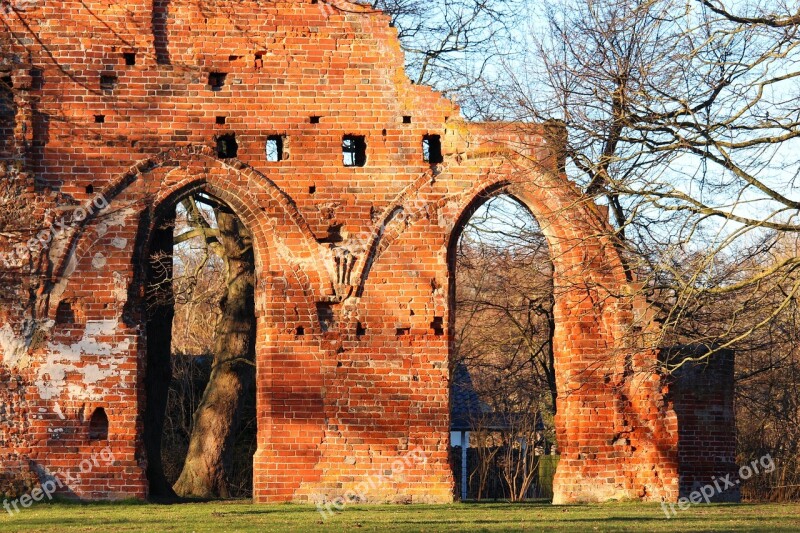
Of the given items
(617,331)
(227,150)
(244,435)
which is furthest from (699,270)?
(244,435)

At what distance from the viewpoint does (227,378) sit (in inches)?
745

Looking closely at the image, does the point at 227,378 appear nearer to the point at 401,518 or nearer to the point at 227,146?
the point at 227,146

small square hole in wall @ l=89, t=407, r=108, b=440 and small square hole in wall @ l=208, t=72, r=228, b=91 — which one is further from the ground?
small square hole in wall @ l=208, t=72, r=228, b=91

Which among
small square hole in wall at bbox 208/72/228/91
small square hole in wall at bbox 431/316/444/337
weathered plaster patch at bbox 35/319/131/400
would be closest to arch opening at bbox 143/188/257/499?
weathered plaster patch at bbox 35/319/131/400

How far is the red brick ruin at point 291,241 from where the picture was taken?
1427 centimetres

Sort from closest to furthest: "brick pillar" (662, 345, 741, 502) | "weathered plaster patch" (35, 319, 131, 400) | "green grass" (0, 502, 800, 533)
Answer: "green grass" (0, 502, 800, 533), "weathered plaster patch" (35, 319, 131, 400), "brick pillar" (662, 345, 741, 502)

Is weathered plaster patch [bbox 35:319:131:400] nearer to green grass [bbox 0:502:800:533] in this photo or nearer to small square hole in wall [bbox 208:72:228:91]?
green grass [bbox 0:502:800:533]

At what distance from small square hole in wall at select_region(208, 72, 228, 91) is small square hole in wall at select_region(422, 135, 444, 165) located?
2455 millimetres

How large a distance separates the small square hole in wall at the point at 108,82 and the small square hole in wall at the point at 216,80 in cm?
110

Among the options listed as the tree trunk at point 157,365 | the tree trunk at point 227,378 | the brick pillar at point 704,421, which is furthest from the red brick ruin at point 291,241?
the tree trunk at point 227,378

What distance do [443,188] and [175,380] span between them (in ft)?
35.0

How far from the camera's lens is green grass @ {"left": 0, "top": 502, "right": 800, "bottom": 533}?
10938 millimetres

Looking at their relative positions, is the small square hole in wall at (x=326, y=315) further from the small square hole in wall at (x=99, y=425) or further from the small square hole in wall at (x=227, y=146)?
the small square hole in wall at (x=99, y=425)

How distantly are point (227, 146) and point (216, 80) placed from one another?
1.43 m
